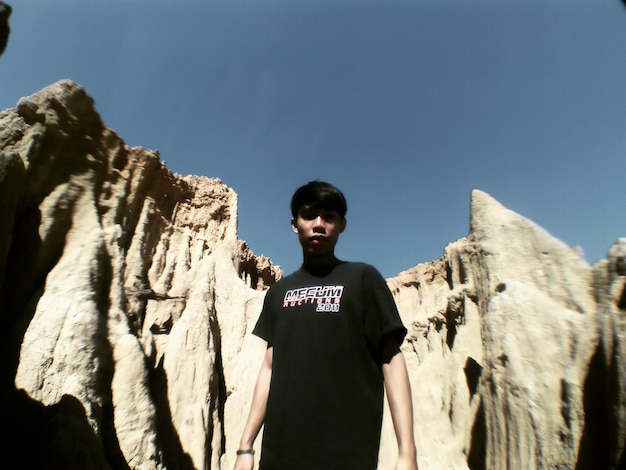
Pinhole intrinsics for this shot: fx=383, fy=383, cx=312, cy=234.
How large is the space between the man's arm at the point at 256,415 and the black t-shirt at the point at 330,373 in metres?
0.10

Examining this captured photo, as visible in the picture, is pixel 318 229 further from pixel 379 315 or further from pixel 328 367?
pixel 328 367

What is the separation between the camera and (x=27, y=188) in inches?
199

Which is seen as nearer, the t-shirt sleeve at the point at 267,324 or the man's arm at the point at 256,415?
the man's arm at the point at 256,415

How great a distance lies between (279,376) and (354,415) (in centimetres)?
39

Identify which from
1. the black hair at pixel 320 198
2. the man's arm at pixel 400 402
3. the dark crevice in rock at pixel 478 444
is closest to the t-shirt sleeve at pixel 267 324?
the black hair at pixel 320 198

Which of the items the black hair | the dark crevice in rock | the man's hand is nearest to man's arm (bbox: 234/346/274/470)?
the man's hand

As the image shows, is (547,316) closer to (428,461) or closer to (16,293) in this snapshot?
(428,461)

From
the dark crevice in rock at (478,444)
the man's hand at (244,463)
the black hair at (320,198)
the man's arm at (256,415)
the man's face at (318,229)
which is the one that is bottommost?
the dark crevice in rock at (478,444)

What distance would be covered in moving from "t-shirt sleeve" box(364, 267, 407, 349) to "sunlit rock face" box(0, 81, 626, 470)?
11.8 ft

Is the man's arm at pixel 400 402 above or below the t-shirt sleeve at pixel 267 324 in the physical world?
below

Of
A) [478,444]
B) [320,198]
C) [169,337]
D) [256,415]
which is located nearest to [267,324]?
[256,415]

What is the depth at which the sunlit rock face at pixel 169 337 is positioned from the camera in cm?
422

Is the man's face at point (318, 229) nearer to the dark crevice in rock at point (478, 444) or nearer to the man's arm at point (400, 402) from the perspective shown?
the man's arm at point (400, 402)

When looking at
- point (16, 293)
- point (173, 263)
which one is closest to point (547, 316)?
point (16, 293)
